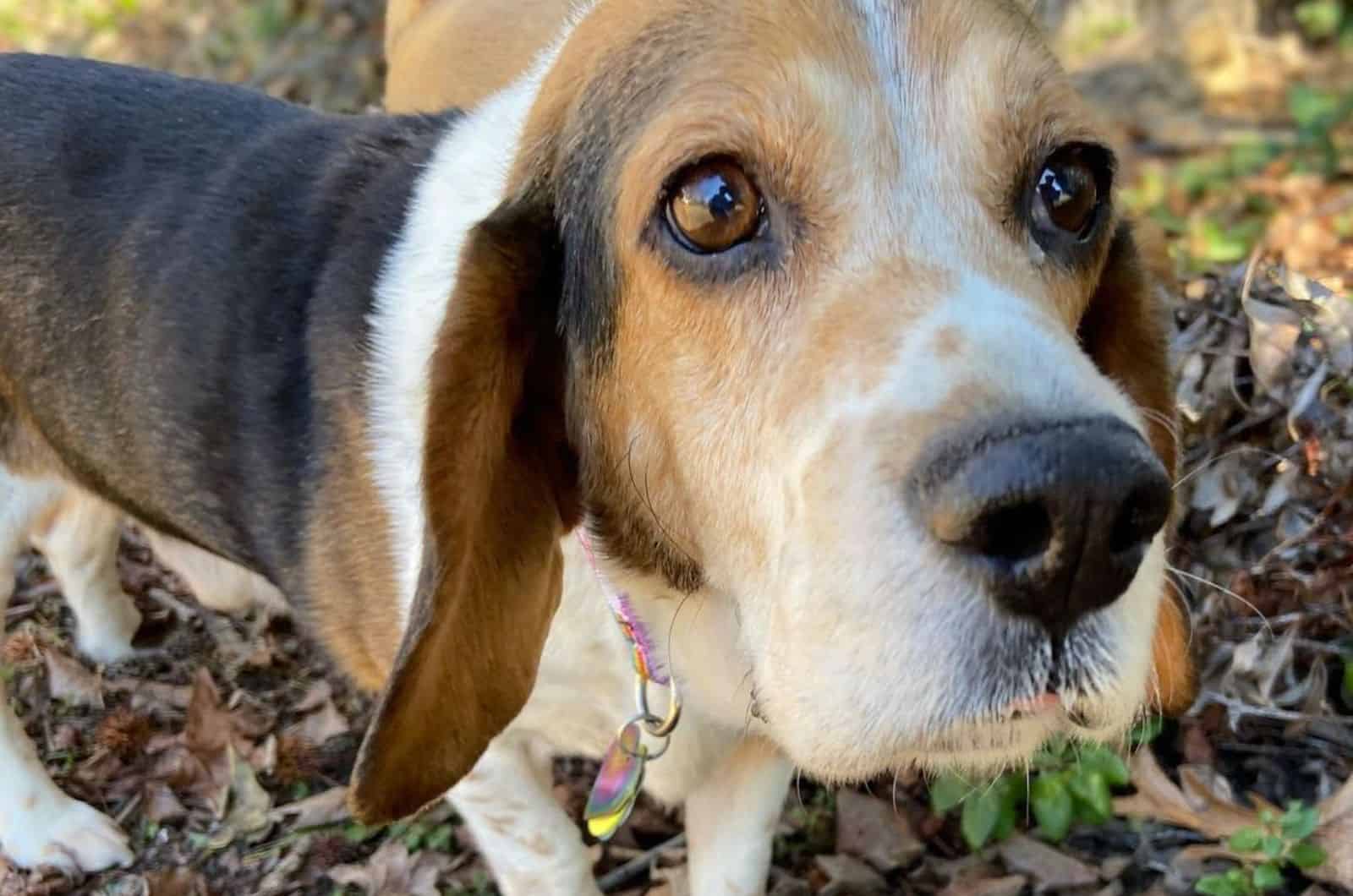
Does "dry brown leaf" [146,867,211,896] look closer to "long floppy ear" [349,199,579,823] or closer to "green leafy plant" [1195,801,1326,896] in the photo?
"long floppy ear" [349,199,579,823]

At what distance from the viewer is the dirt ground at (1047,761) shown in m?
3.42

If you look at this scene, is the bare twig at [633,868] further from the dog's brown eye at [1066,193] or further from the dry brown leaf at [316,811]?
the dog's brown eye at [1066,193]

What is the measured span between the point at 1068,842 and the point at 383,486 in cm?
184

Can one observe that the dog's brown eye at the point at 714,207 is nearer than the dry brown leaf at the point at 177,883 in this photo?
Yes

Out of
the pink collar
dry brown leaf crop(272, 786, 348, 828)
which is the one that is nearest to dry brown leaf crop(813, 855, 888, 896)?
the pink collar

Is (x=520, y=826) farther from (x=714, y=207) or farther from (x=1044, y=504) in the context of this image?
(x=1044, y=504)

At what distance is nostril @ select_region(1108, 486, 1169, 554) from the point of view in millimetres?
1694

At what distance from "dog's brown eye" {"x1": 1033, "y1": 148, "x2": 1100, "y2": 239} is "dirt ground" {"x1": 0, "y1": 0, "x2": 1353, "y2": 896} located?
80 cm

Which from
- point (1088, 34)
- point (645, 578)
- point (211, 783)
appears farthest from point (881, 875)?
point (1088, 34)

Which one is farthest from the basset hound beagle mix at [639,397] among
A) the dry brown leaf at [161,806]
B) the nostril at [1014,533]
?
the dry brown leaf at [161,806]

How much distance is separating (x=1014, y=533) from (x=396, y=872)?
98.6 inches

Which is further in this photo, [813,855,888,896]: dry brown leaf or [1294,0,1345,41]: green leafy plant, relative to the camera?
[1294,0,1345,41]: green leafy plant

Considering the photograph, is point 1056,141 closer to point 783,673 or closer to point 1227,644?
point 783,673

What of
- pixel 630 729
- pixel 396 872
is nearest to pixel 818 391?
pixel 630 729
